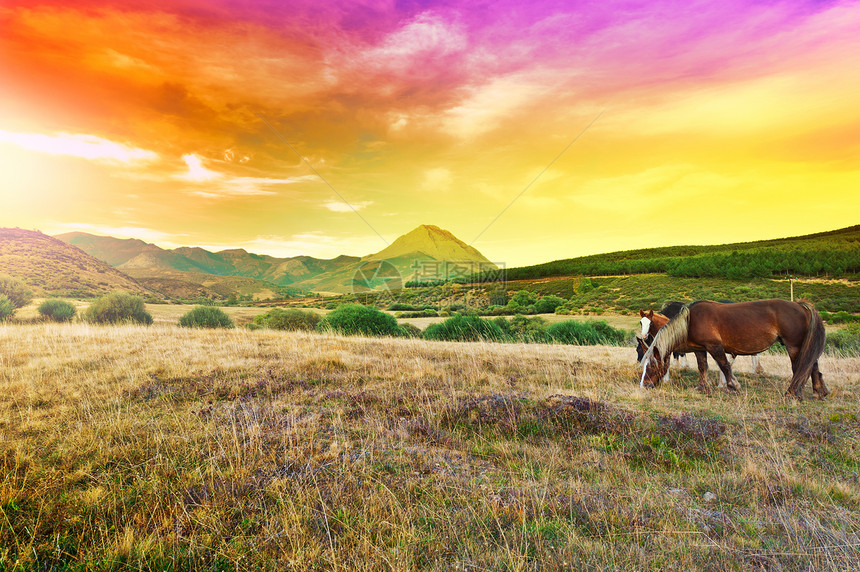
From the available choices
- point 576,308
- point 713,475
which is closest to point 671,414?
point 713,475

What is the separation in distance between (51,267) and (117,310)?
281ft

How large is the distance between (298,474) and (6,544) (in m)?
2.16

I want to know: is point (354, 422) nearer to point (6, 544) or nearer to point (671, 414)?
point (6, 544)

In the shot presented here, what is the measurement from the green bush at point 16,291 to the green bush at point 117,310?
6.10 m

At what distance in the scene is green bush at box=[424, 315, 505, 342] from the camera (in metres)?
25.0

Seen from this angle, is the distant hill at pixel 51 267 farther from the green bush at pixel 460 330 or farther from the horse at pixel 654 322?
the horse at pixel 654 322

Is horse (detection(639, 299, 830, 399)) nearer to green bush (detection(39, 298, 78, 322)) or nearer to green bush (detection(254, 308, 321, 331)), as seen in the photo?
green bush (detection(254, 308, 321, 331))

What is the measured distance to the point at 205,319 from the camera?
83.3 ft

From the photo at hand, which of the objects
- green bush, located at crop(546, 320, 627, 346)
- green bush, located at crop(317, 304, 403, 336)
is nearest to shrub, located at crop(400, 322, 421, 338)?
green bush, located at crop(317, 304, 403, 336)

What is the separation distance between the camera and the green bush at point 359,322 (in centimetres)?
2189

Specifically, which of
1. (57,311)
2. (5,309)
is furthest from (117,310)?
(5,309)

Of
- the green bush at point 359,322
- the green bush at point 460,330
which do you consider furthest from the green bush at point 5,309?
Answer: the green bush at point 460,330

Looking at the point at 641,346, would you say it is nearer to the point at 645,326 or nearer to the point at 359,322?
the point at 645,326

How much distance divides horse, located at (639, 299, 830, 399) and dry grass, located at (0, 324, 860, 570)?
68 centimetres
